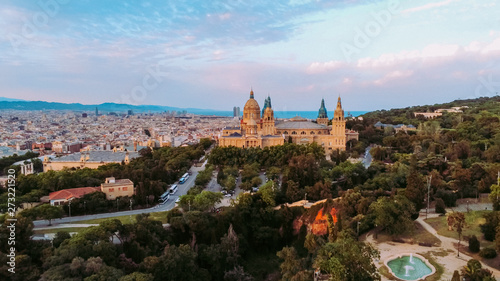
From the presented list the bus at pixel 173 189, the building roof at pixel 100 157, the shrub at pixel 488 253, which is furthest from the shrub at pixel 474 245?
the building roof at pixel 100 157

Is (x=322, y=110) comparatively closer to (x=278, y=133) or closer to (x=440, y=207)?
(x=278, y=133)

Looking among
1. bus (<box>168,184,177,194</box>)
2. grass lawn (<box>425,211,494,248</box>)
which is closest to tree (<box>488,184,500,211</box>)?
grass lawn (<box>425,211,494,248</box>)

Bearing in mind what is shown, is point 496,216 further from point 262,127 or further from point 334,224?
point 262,127

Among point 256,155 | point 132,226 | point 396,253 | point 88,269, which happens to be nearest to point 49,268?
point 88,269

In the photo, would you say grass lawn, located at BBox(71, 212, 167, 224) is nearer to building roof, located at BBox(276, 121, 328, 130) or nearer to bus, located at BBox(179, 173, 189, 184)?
bus, located at BBox(179, 173, 189, 184)

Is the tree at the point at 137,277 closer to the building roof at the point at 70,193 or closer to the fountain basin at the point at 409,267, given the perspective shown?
the fountain basin at the point at 409,267
